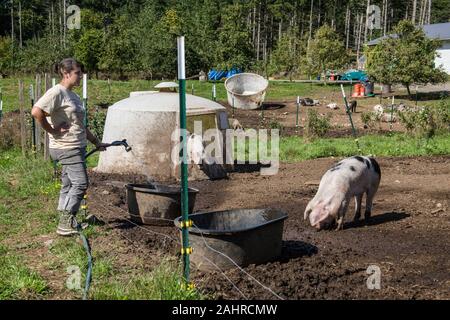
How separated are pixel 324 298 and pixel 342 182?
263cm

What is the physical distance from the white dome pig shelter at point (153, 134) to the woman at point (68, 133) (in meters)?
3.99

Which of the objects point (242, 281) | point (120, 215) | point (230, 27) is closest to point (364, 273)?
point (242, 281)

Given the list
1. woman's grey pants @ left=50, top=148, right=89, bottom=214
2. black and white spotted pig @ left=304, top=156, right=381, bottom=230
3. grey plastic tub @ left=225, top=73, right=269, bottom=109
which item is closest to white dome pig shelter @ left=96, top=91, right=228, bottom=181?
black and white spotted pig @ left=304, top=156, right=381, bottom=230

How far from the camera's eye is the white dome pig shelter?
10367 mm

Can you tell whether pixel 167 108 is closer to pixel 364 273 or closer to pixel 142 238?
pixel 142 238

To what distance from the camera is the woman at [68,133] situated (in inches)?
240

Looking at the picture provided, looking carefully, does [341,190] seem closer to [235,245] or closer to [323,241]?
[323,241]

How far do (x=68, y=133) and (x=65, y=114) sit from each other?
0.21m

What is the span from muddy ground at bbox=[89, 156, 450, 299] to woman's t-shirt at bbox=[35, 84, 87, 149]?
1.13 metres

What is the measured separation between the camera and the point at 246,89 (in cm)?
2973

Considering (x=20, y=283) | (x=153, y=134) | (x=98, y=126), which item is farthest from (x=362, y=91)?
(x=20, y=283)

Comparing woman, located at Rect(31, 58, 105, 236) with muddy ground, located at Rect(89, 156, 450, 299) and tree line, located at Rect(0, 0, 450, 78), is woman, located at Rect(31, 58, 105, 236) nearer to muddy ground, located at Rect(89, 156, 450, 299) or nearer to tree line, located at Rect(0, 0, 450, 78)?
muddy ground, located at Rect(89, 156, 450, 299)

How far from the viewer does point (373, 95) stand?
3341cm

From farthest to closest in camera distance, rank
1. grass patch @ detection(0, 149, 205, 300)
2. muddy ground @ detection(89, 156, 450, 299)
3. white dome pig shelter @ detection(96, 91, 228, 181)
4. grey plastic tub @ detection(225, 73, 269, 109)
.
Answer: grey plastic tub @ detection(225, 73, 269, 109), white dome pig shelter @ detection(96, 91, 228, 181), muddy ground @ detection(89, 156, 450, 299), grass patch @ detection(0, 149, 205, 300)
